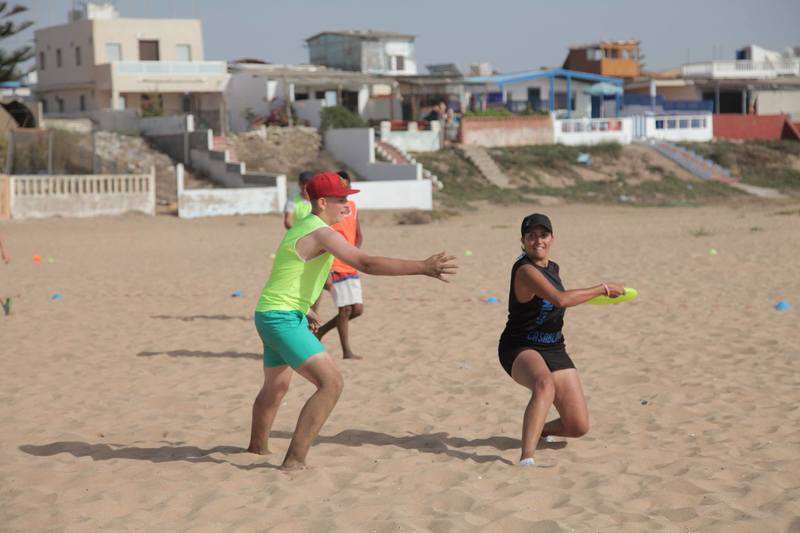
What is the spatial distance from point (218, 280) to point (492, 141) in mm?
26549

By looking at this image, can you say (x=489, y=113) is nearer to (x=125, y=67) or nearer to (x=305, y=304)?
(x=125, y=67)

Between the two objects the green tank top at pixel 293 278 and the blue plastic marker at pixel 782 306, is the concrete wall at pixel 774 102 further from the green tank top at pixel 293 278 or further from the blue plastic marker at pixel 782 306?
the green tank top at pixel 293 278

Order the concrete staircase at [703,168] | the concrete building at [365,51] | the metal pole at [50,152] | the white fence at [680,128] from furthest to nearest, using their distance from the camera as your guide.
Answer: the concrete building at [365,51], the white fence at [680,128], the concrete staircase at [703,168], the metal pole at [50,152]

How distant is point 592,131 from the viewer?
4212 centimetres

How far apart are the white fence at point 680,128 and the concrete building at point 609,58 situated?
13.2 meters

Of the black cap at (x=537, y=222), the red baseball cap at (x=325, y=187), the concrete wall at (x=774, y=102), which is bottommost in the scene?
the black cap at (x=537, y=222)

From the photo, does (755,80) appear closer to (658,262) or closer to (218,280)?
(658,262)

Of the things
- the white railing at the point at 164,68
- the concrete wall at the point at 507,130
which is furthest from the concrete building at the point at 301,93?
the concrete wall at the point at 507,130

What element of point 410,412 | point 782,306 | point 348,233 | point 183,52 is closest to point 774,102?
point 183,52

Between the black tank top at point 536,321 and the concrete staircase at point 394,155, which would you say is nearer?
the black tank top at point 536,321

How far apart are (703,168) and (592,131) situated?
495 cm

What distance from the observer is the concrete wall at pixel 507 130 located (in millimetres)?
39562

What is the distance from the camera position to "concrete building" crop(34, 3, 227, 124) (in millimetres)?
42625

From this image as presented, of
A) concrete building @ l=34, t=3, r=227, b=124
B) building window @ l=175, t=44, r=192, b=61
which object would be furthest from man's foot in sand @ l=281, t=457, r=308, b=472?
building window @ l=175, t=44, r=192, b=61
